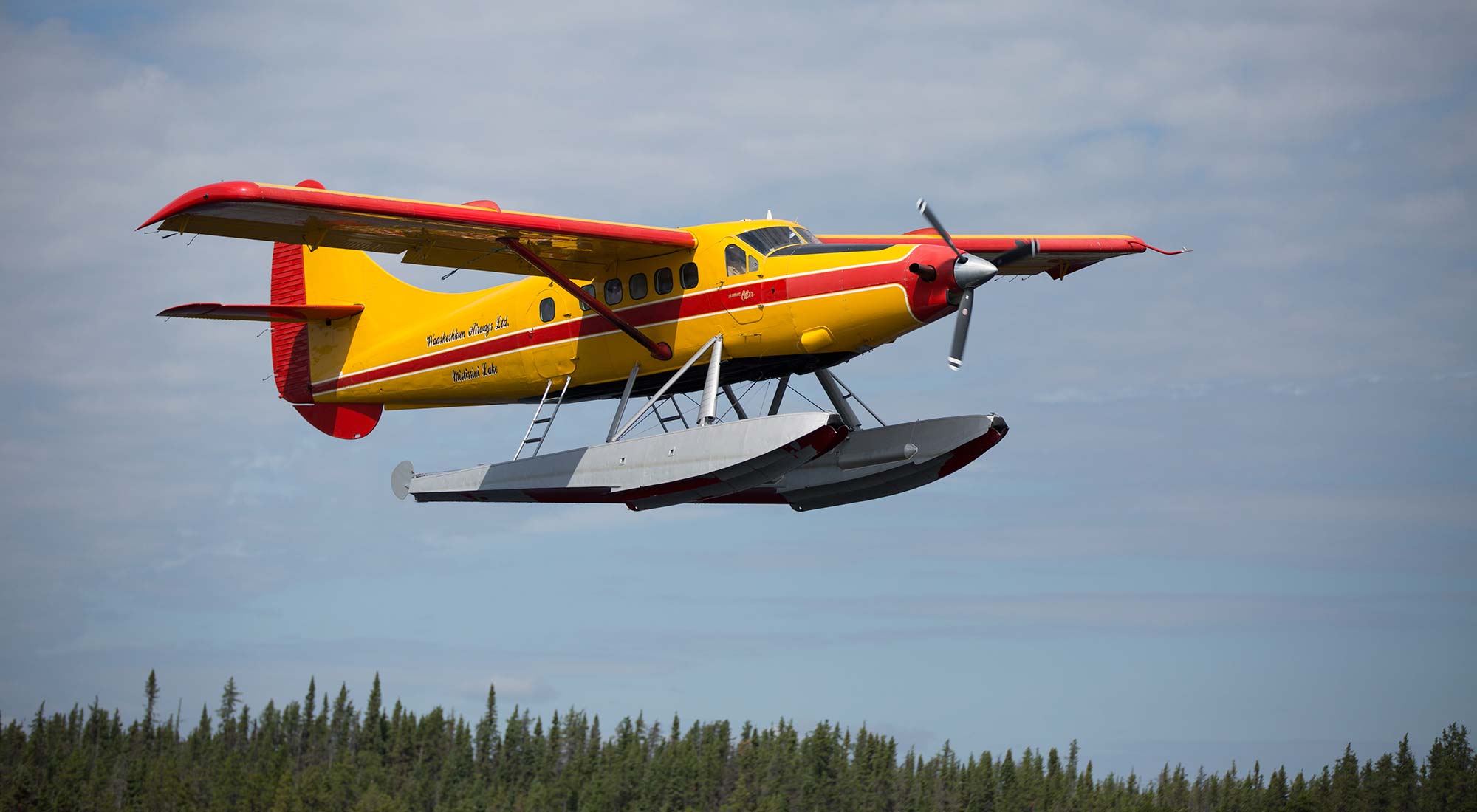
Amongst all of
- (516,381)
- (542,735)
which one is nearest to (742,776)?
(542,735)

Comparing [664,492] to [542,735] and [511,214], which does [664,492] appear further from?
[542,735]

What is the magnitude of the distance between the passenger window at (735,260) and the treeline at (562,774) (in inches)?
3773

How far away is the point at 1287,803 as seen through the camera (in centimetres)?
11550

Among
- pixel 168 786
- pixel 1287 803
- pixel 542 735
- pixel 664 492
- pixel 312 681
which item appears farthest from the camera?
pixel 312 681

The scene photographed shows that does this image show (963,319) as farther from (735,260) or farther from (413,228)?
(413,228)

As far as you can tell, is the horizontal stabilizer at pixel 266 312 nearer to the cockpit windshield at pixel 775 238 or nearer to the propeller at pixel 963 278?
the cockpit windshield at pixel 775 238

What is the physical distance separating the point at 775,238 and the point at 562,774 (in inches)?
4314

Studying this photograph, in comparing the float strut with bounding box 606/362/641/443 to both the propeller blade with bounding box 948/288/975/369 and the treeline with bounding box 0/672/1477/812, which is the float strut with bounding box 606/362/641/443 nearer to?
the propeller blade with bounding box 948/288/975/369

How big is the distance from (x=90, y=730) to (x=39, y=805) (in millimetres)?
28637

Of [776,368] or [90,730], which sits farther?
[90,730]

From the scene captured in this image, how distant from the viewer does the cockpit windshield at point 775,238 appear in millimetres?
19203

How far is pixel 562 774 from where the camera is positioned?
4808 inches

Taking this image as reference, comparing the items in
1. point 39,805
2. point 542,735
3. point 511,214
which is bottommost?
point 39,805

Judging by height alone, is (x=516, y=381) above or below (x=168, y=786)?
above
